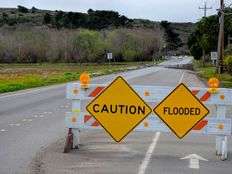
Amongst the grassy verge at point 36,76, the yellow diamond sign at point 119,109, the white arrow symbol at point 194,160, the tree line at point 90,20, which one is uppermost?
the tree line at point 90,20

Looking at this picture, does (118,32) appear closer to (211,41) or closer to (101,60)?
(101,60)

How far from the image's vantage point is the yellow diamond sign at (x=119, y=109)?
878 centimetres

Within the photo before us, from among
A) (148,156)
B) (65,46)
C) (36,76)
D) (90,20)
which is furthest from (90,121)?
(90,20)

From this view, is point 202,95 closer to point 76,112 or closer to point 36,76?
point 76,112

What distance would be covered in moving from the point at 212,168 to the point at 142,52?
13535 cm

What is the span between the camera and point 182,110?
8.70m

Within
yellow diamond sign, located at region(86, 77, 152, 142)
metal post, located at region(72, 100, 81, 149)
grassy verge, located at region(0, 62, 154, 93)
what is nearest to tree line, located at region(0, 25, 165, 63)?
grassy verge, located at region(0, 62, 154, 93)

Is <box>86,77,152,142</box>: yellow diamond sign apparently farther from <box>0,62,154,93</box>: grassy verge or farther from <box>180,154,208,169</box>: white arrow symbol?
<box>0,62,154,93</box>: grassy verge

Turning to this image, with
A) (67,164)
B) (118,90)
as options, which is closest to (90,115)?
(118,90)

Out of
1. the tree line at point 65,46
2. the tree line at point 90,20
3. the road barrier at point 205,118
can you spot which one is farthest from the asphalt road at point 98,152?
the tree line at point 90,20

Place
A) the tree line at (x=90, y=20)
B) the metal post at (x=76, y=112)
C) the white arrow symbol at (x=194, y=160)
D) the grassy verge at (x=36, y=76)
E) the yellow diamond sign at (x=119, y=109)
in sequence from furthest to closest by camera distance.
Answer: the tree line at (x=90, y=20), the grassy verge at (x=36, y=76), the metal post at (x=76, y=112), the yellow diamond sign at (x=119, y=109), the white arrow symbol at (x=194, y=160)

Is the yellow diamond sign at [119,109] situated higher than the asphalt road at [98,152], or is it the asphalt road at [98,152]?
the yellow diamond sign at [119,109]

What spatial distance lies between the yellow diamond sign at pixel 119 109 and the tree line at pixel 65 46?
109843mm

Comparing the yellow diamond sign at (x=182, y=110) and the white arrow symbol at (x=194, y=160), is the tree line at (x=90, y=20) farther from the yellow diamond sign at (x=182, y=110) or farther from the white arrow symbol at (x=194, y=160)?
the white arrow symbol at (x=194, y=160)
